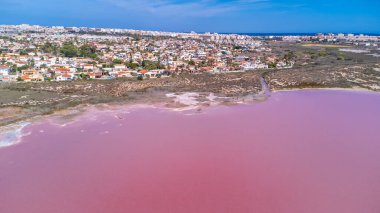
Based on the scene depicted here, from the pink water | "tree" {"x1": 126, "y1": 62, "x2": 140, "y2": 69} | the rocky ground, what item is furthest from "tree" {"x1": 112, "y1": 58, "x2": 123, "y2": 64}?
the pink water

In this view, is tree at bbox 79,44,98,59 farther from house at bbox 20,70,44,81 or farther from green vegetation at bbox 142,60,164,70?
house at bbox 20,70,44,81

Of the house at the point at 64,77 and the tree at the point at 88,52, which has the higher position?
the tree at the point at 88,52

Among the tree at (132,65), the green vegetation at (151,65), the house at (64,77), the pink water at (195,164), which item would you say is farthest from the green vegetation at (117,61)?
the pink water at (195,164)

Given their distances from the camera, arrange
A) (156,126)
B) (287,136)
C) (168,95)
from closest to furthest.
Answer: (287,136) → (156,126) → (168,95)

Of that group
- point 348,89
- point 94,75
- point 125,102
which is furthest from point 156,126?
point 348,89

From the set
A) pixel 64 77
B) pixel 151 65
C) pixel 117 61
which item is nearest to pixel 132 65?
pixel 151 65

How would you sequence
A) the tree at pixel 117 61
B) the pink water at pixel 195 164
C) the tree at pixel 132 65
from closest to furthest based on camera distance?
the pink water at pixel 195 164, the tree at pixel 132 65, the tree at pixel 117 61

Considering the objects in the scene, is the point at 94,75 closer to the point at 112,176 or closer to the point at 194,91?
the point at 194,91

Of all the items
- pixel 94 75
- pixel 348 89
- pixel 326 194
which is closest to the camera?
pixel 326 194

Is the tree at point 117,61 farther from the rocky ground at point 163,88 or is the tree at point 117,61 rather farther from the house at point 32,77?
the house at point 32,77
